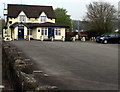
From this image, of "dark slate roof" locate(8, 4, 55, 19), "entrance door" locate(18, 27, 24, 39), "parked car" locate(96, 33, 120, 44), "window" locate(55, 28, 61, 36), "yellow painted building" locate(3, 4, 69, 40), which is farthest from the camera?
"dark slate roof" locate(8, 4, 55, 19)

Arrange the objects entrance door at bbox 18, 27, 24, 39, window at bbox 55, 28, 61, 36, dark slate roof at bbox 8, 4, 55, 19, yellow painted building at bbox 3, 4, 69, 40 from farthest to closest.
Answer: dark slate roof at bbox 8, 4, 55, 19 < entrance door at bbox 18, 27, 24, 39 < window at bbox 55, 28, 61, 36 < yellow painted building at bbox 3, 4, 69, 40

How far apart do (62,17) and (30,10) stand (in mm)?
25497

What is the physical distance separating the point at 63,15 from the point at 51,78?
7215cm

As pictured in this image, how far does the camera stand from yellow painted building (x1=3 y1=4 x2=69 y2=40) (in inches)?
1865

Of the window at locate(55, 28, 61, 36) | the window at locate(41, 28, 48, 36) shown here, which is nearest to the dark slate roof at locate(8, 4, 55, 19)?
the window at locate(41, 28, 48, 36)

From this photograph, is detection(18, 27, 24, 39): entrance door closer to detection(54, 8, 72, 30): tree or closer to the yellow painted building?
the yellow painted building

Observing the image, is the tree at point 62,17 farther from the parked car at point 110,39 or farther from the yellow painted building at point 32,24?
the parked car at point 110,39

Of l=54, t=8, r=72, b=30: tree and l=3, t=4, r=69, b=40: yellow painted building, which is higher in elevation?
l=54, t=8, r=72, b=30: tree

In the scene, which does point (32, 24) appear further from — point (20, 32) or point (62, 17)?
point (62, 17)

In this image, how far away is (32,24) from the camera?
1987 inches

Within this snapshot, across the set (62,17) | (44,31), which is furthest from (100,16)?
(62,17)

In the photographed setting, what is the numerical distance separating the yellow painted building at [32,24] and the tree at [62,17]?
21.6 metres

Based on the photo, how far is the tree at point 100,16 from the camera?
47594 millimetres

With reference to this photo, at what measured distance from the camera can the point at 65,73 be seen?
9750mm
